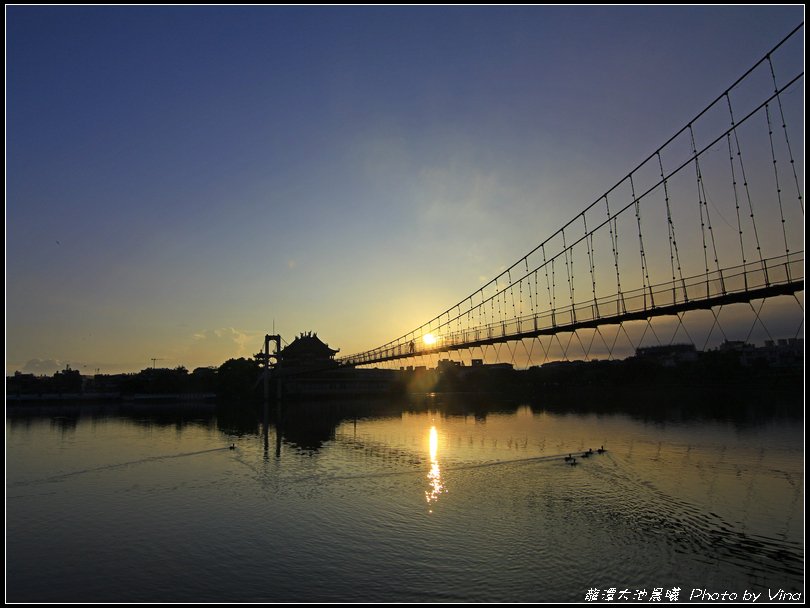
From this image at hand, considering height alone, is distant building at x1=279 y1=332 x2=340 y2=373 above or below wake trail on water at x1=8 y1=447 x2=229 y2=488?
above

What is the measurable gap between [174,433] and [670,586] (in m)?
40.0

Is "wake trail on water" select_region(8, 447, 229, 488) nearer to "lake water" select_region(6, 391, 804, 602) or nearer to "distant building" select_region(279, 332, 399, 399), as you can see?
"lake water" select_region(6, 391, 804, 602)

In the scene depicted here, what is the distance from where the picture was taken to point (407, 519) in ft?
55.1

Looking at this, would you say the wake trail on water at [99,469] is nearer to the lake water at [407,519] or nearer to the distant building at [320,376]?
the lake water at [407,519]

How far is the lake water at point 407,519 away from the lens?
12.1 metres

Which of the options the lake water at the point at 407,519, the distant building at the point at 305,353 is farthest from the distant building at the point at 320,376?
the lake water at the point at 407,519

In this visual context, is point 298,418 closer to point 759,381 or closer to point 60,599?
point 60,599

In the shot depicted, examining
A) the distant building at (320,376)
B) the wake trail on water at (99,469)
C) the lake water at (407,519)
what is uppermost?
the distant building at (320,376)

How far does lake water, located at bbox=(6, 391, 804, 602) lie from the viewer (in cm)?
1205

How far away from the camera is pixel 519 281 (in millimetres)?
28562

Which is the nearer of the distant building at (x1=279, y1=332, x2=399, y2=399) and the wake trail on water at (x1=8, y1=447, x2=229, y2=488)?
the wake trail on water at (x1=8, y1=447, x2=229, y2=488)

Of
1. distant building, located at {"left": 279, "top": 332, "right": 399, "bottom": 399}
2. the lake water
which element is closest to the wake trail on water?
the lake water

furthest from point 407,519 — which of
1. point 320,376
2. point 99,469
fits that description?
point 320,376

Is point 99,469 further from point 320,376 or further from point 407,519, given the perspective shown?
point 320,376
